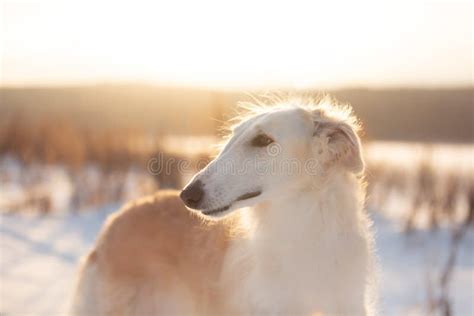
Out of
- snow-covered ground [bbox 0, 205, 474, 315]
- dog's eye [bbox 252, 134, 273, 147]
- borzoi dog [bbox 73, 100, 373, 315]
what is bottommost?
snow-covered ground [bbox 0, 205, 474, 315]

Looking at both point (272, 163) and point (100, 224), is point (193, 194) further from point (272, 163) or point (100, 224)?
point (100, 224)

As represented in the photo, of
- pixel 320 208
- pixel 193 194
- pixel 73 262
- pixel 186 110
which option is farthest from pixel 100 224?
pixel 186 110

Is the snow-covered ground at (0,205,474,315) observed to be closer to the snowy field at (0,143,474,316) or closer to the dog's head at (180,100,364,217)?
the snowy field at (0,143,474,316)

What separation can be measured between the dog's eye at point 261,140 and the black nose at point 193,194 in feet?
1.16

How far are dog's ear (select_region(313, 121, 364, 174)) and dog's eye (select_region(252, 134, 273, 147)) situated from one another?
0.77 ft

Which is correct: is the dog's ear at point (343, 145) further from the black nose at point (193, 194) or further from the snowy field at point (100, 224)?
the snowy field at point (100, 224)

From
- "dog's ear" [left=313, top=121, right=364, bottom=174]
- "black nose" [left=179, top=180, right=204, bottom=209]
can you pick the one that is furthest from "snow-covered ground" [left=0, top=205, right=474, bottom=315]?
"dog's ear" [left=313, top=121, right=364, bottom=174]

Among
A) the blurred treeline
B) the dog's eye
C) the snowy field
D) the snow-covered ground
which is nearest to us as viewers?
the dog's eye

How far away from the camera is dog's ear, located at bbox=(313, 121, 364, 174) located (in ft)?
8.82

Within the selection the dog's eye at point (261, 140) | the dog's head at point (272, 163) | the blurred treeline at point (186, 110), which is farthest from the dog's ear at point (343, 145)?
the blurred treeline at point (186, 110)

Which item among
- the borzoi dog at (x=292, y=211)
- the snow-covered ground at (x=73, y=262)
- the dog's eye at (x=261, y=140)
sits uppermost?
the dog's eye at (x=261, y=140)

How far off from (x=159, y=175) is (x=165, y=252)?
16.4 feet

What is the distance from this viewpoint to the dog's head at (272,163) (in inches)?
105

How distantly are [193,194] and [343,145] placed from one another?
766mm
